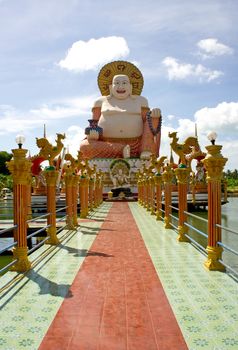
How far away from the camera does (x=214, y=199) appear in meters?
5.36

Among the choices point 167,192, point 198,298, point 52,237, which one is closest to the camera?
point 198,298

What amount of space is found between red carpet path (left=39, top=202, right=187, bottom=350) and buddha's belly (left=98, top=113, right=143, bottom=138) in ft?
90.5

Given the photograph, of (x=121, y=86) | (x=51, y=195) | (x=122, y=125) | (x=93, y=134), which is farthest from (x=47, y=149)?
(x=121, y=86)

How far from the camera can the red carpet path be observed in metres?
3.00

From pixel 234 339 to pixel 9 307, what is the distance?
2.15m

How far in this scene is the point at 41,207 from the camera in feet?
72.1

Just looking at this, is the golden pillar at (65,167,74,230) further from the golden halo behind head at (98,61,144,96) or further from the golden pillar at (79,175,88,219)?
the golden halo behind head at (98,61,144,96)

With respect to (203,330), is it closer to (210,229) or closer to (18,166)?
(210,229)

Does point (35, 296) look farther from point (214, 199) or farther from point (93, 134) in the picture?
point (93, 134)

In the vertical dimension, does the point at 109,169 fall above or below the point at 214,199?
above

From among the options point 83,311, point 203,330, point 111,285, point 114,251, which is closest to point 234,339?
point 203,330

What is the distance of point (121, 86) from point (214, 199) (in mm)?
28729

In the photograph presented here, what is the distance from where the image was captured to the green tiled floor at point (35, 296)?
125 inches

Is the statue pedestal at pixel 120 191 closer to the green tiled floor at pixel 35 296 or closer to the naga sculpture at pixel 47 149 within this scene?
the naga sculpture at pixel 47 149
